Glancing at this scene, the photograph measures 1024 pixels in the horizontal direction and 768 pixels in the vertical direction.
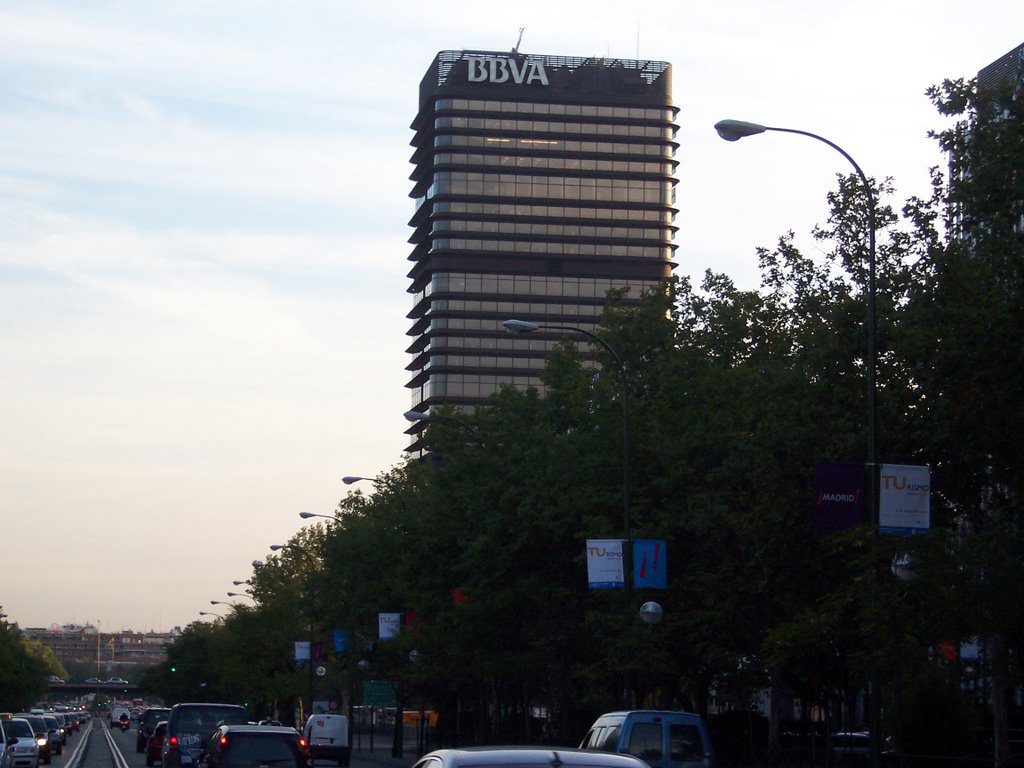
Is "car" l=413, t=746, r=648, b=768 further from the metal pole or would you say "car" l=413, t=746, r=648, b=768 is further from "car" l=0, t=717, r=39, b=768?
"car" l=0, t=717, r=39, b=768

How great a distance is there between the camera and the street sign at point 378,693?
68938mm

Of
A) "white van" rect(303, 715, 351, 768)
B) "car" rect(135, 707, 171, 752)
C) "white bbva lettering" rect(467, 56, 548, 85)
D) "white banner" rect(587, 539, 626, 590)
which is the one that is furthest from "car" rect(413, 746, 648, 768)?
"white bbva lettering" rect(467, 56, 548, 85)

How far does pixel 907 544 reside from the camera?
23516 mm

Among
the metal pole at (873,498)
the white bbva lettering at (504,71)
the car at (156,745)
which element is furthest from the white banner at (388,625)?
the white bbva lettering at (504,71)

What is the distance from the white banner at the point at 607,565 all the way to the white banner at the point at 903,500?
11670 mm

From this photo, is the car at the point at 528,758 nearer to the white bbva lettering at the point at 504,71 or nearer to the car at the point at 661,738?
the car at the point at 661,738

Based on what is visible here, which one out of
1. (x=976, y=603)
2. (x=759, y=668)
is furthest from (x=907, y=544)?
(x=759, y=668)

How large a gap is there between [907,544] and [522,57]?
138831 mm

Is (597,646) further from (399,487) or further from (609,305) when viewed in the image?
(399,487)

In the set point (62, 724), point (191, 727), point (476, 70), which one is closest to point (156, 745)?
point (191, 727)

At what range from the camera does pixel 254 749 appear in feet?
62.2

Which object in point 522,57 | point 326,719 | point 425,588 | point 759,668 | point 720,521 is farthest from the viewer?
point 522,57

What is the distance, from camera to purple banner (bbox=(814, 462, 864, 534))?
2372cm

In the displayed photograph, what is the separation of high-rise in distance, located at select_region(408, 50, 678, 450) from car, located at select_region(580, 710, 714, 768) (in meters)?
129
